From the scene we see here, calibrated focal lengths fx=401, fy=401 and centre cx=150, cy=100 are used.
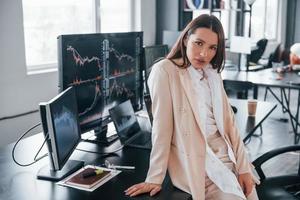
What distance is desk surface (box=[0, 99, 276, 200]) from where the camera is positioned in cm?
144

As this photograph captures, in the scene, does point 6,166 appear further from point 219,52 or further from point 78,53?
point 219,52

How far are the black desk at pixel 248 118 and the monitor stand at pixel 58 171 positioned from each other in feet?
3.05

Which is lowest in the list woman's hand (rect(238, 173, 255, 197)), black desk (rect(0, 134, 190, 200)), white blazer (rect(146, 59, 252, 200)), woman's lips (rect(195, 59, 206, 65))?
woman's hand (rect(238, 173, 255, 197))

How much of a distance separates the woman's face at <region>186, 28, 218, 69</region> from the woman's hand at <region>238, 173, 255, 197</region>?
519 millimetres

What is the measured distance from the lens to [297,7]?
947cm

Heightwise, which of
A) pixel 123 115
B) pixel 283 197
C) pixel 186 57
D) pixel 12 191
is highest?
pixel 186 57

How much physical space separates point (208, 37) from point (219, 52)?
149 millimetres

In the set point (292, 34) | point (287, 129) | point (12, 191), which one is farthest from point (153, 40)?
point (292, 34)

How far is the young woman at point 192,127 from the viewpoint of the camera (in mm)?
1517

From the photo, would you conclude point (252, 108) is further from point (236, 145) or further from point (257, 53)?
point (257, 53)

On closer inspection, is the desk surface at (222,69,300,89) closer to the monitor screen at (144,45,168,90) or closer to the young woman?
the monitor screen at (144,45,168,90)

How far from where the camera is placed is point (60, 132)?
154 centimetres

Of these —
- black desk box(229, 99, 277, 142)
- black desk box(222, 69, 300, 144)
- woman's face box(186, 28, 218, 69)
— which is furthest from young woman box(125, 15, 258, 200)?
black desk box(222, 69, 300, 144)

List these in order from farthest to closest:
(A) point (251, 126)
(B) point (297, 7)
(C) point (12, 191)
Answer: (B) point (297, 7) < (A) point (251, 126) < (C) point (12, 191)
